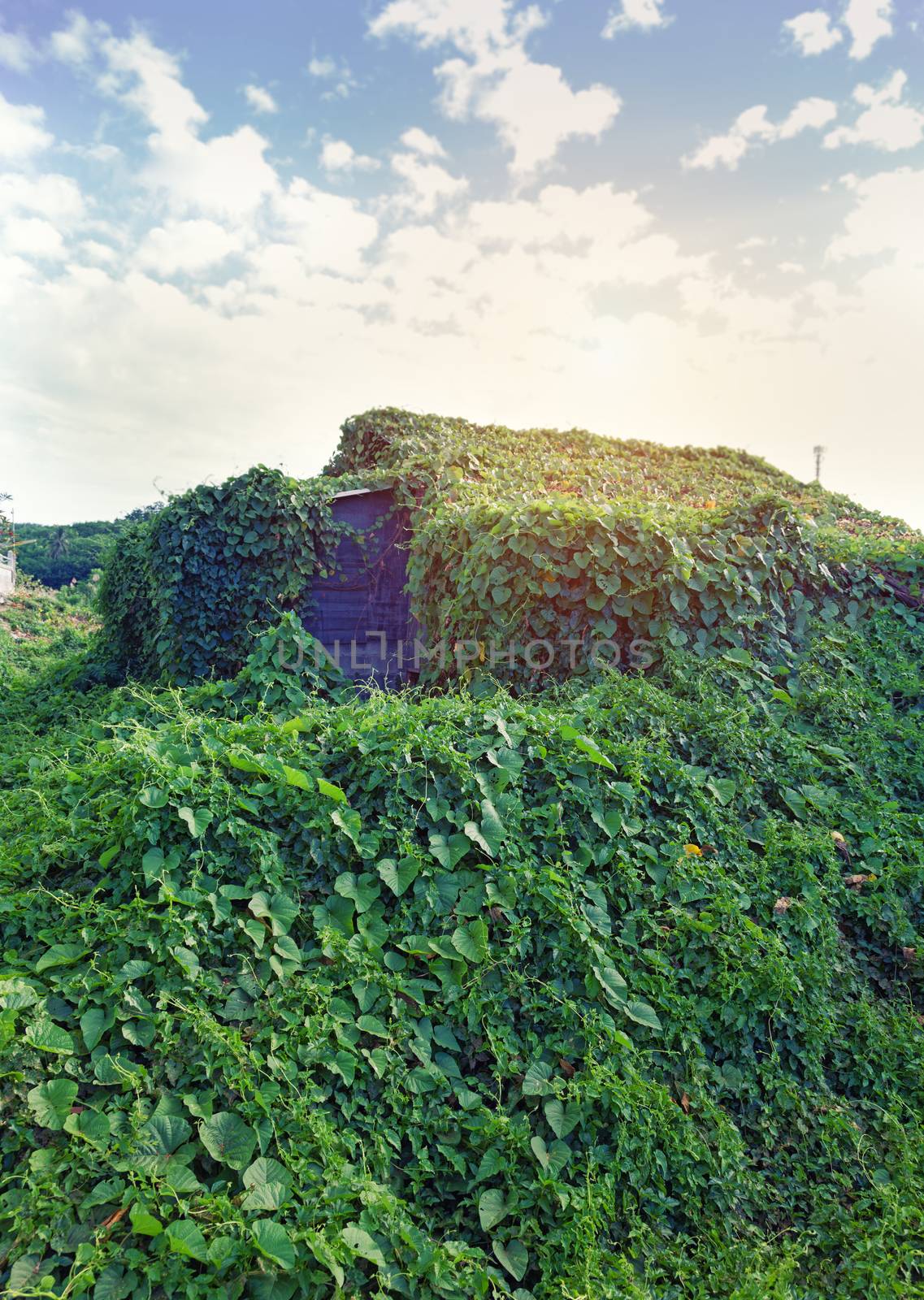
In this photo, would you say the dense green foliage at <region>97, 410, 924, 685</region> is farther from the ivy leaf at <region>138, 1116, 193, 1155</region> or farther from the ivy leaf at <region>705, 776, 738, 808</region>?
the ivy leaf at <region>138, 1116, 193, 1155</region>

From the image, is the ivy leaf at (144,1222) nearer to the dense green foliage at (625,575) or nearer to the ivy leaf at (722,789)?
the ivy leaf at (722,789)

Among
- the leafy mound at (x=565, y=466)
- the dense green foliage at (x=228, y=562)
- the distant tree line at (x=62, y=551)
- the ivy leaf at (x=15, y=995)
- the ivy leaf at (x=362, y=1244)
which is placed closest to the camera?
the ivy leaf at (x=362, y=1244)

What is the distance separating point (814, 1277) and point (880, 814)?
255 centimetres

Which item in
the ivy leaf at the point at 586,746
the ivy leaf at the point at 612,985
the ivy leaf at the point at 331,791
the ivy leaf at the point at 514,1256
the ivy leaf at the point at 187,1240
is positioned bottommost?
the ivy leaf at the point at 514,1256

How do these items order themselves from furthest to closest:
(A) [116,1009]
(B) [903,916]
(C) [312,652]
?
(C) [312,652], (B) [903,916], (A) [116,1009]

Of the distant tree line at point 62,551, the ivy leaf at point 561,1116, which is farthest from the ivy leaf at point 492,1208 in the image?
the distant tree line at point 62,551

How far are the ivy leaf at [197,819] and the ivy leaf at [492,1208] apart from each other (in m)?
1.64

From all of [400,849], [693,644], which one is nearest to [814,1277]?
[400,849]

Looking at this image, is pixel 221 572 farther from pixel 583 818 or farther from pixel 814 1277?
pixel 814 1277

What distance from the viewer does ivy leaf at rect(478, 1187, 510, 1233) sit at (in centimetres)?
267

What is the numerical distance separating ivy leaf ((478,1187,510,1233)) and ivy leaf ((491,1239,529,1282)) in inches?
2.6

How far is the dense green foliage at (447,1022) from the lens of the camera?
252cm

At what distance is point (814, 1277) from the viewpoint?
286cm

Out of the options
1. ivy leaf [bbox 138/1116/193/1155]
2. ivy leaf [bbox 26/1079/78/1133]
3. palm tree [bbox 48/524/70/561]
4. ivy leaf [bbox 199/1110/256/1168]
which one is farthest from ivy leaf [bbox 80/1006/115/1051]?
palm tree [bbox 48/524/70/561]
